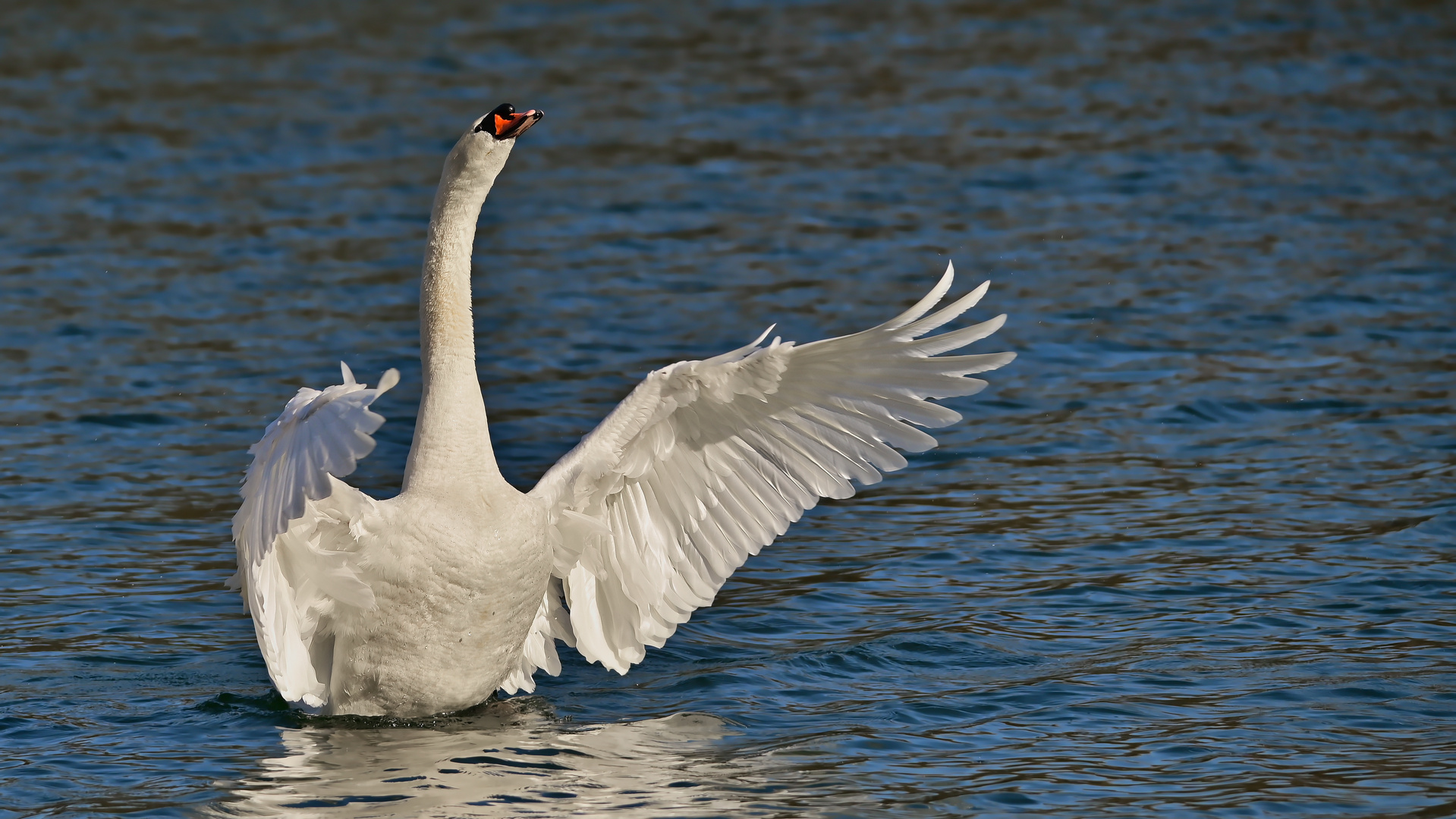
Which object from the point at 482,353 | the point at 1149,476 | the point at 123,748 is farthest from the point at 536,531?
the point at 482,353

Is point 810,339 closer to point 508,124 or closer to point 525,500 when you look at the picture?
point 525,500

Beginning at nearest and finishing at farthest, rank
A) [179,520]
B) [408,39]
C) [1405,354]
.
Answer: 1. [179,520]
2. [1405,354]
3. [408,39]

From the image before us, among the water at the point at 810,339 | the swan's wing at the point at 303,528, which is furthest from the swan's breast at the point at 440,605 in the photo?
the water at the point at 810,339

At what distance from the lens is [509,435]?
1322cm

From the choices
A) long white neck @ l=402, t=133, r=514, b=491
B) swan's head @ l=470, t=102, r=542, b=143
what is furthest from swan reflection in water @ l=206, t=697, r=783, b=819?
swan's head @ l=470, t=102, r=542, b=143

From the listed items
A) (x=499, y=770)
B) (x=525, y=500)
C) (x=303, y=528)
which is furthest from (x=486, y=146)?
(x=499, y=770)

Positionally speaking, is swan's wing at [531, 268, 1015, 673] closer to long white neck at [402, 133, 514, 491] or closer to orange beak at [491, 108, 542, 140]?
long white neck at [402, 133, 514, 491]

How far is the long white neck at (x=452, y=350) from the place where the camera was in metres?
8.29

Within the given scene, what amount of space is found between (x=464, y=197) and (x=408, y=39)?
690 inches

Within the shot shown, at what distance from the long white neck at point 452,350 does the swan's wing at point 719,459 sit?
20.9 inches

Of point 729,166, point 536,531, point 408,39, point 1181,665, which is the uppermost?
point 408,39

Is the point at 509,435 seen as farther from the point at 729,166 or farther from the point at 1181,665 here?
the point at 729,166

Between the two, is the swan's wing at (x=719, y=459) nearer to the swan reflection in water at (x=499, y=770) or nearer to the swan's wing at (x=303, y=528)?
the swan reflection in water at (x=499, y=770)

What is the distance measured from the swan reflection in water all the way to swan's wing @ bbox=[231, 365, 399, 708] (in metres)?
0.41
